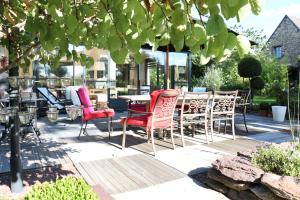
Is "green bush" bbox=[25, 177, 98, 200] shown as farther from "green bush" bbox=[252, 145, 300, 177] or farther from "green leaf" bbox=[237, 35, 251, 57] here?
"green bush" bbox=[252, 145, 300, 177]

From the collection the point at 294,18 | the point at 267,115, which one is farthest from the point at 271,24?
the point at 267,115

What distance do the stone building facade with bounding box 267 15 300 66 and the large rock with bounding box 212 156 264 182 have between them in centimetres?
2392

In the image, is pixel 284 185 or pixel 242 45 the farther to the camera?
pixel 284 185

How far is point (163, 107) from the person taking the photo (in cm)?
504

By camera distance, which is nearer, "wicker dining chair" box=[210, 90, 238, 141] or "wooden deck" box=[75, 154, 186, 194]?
"wooden deck" box=[75, 154, 186, 194]

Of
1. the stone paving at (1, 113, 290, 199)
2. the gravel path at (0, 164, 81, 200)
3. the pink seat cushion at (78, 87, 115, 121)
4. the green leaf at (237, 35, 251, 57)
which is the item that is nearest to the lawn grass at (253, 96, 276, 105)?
the stone paving at (1, 113, 290, 199)

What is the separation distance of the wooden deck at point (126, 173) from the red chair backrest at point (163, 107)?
0.75m

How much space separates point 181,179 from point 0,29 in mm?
2665

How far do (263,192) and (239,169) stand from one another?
1.28 feet

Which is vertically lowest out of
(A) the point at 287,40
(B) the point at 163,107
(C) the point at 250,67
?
(B) the point at 163,107

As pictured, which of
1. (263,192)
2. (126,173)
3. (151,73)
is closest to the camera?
(263,192)

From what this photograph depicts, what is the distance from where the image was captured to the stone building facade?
83.0 ft

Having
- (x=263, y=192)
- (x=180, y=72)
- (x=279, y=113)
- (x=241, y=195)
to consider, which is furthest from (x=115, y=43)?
(x=180, y=72)

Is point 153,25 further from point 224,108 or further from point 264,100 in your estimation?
point 264,100
